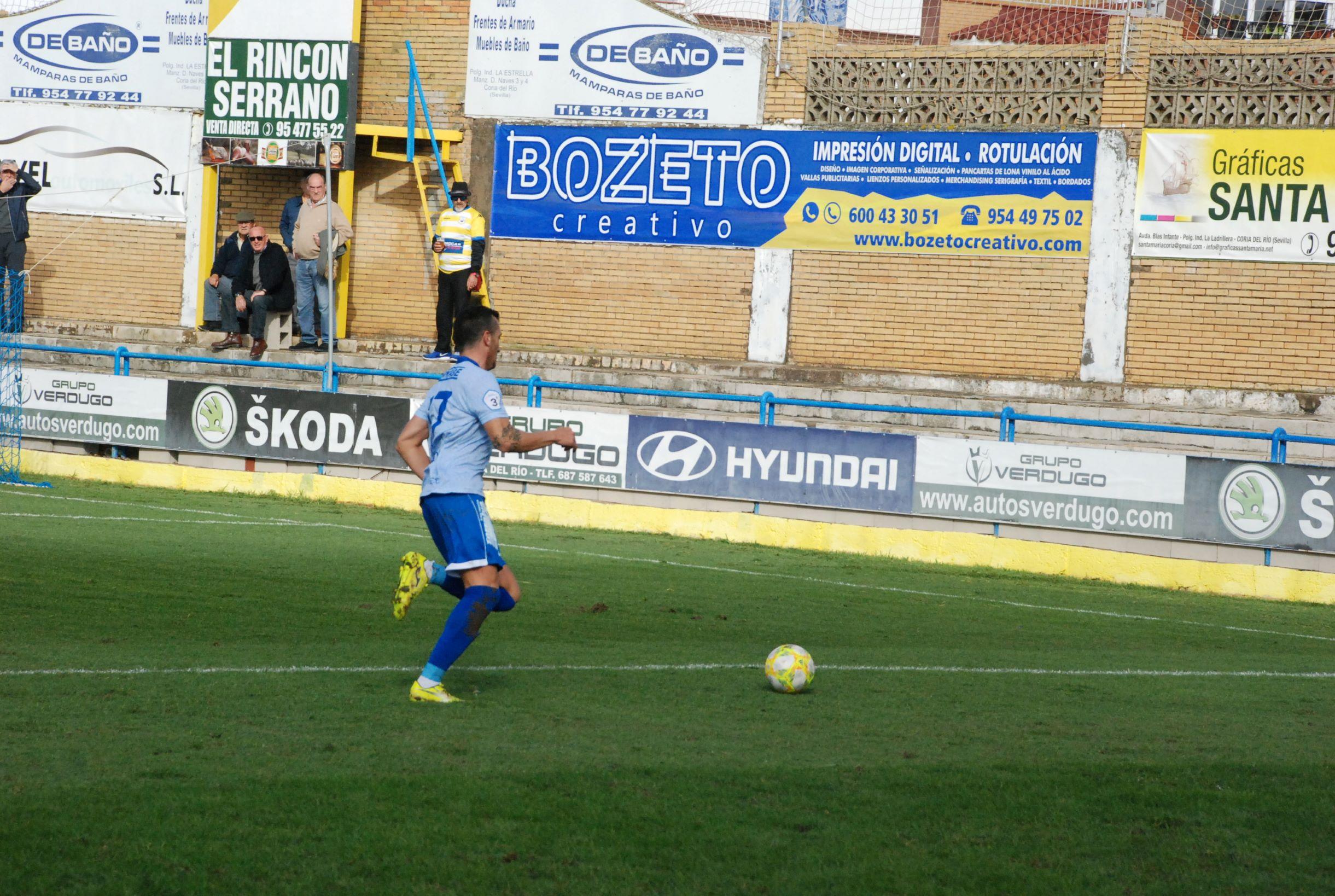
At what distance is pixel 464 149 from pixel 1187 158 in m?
11.2

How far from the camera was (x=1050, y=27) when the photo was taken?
20.7m

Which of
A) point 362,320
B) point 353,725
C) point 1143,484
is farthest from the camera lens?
point 362,320

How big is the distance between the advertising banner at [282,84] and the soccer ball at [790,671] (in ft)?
56.2

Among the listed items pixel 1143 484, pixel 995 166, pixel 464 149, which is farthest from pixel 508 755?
pixel 464 149

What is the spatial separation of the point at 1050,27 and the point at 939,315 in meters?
4.65

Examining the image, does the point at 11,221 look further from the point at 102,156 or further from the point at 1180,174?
the point at 1180,174

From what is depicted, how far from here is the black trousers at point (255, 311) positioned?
20828 mm

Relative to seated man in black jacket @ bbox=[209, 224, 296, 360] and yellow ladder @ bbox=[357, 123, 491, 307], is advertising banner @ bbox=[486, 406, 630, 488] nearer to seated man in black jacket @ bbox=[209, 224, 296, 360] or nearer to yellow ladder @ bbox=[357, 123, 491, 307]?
seated man in black jacket @ bbox=[209, 224, 296, 360]

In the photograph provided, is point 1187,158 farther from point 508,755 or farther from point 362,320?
point 508,755

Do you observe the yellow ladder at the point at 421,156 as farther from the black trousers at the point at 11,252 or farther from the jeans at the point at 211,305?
the black trousers at the point at 11,252

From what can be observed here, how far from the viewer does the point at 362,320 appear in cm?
2361

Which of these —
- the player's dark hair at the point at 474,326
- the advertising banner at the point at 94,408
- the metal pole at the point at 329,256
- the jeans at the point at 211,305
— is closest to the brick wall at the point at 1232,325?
the metal pole at the point at 329,256

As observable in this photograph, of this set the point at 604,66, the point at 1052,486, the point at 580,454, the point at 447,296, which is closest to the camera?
the point at 1052,486

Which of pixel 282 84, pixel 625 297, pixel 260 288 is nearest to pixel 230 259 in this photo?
pixel 260 288
